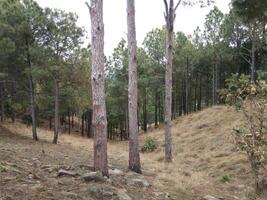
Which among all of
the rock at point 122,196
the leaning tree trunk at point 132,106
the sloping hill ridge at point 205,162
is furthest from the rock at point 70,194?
the leaning tree trunk at point 132,106

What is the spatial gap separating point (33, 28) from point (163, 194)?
19.3 metres

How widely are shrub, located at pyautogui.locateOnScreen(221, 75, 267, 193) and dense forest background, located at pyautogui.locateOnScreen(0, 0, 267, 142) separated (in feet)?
6.70

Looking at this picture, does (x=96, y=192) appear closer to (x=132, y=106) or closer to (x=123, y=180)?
(x=123, y=180)

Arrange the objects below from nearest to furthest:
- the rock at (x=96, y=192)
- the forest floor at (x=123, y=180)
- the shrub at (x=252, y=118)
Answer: the forest floor at (x=123, y=180), the rock at (x=96, y=192), the shrub at (x=252, y=118)

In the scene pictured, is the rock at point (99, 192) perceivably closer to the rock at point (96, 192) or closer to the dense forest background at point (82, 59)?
the rock at point (96, 192)

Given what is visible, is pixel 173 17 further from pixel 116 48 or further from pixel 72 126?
pixel 72 126

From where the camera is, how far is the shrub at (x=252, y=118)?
41.0 feet

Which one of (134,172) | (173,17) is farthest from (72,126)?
(134,172)

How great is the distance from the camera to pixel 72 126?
197ft

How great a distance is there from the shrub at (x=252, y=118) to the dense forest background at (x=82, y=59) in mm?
2041

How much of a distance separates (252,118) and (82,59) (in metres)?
16.7

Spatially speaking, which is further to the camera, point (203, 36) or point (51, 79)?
point (203, 36)

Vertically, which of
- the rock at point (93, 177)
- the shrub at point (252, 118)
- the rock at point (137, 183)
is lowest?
the rock at point (137, 183)

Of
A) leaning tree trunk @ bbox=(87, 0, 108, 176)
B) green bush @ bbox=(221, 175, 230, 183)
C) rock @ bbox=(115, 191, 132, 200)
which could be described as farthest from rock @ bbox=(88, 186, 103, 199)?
green bush @ bbox=(221, 175, 230, 183)
